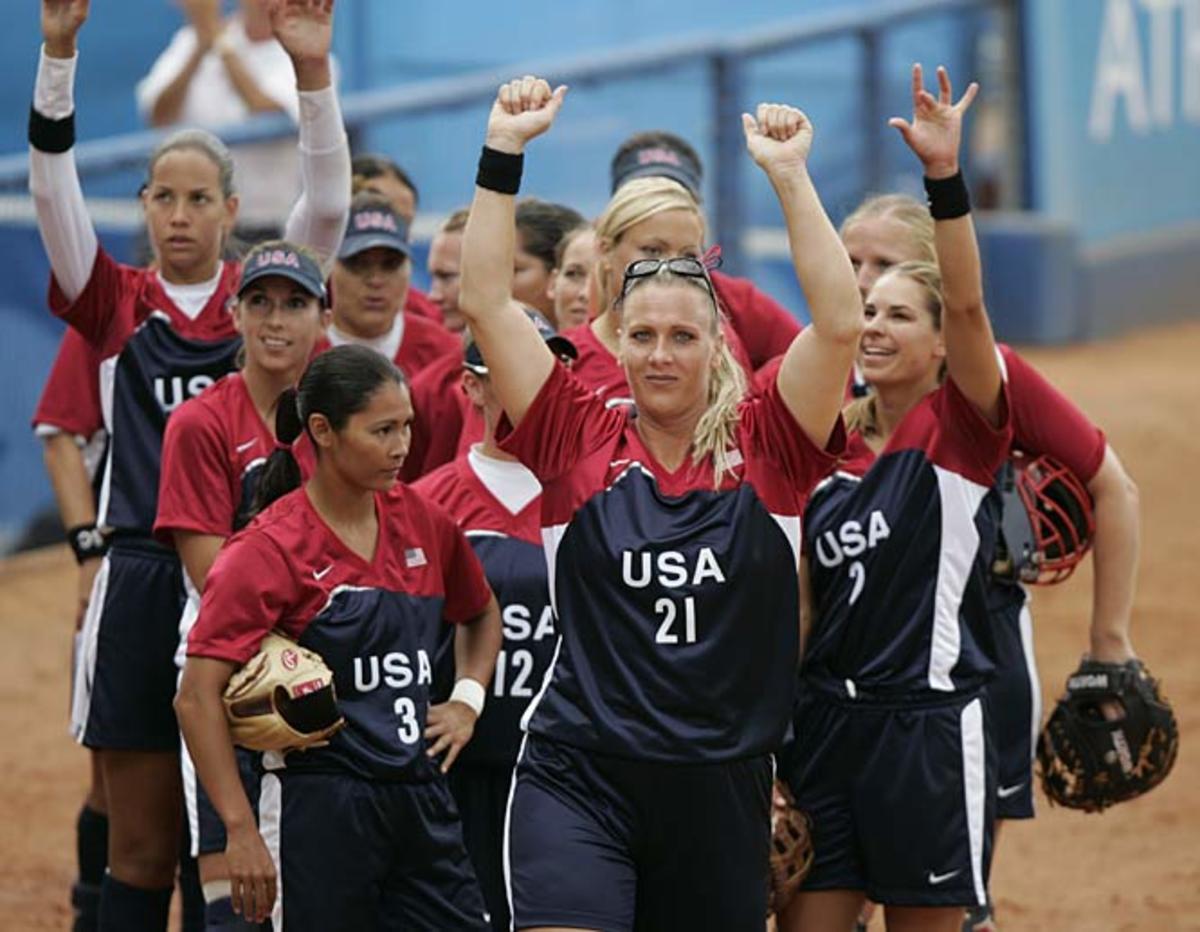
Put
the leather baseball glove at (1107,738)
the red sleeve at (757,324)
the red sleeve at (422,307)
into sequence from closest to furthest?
1. the leather baseball glove at (1107,738)
2. the red sleeve at (757,324)
3. the red sleeve at (422,307)

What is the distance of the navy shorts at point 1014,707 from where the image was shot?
256 inches

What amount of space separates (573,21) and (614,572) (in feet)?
40.8

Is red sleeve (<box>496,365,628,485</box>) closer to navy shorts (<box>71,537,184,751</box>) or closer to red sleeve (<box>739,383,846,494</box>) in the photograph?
red sleeve (<box>739,383,846,494</box>)

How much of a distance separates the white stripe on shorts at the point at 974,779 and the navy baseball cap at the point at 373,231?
7.29 ft

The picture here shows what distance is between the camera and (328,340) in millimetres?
6812

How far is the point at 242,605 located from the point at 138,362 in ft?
4.95

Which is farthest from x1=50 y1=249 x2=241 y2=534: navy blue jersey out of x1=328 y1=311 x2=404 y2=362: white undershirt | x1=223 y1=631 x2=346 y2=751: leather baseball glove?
x1=223 y1=631 x2=346 y2=751: leather baseball glove

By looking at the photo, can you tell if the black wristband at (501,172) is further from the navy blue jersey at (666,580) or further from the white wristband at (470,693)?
the white wristband at (470,693)

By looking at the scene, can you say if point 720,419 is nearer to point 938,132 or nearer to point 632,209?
point 938,132

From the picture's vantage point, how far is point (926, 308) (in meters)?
6.07

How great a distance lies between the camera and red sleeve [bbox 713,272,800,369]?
700 centimetres

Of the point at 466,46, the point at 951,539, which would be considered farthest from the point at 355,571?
the point at 466,46

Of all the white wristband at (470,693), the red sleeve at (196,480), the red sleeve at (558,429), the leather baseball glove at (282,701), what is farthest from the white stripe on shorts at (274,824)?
the red sleeve at (558,429)

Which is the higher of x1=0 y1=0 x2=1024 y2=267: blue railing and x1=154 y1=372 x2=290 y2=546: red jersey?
x1=0 y1=0 x2=1024 y2=267: blue railing
